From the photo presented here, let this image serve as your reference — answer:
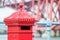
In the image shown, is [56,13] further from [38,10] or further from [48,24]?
[48,24]

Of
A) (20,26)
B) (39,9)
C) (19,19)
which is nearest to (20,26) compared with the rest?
(20,26)

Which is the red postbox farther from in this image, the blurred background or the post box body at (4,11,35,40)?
the blurred background

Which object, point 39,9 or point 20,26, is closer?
point 20,26

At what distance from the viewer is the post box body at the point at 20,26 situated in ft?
9.71

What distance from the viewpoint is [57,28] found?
1438cm

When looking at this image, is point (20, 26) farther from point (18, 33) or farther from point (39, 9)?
point (39, 9)

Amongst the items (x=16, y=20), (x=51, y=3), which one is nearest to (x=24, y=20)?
(x=16, y=20)

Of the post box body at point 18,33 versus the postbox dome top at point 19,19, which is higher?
the postbox dome top at point 19,19

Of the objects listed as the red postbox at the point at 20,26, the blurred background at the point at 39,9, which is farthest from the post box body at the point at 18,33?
the blurred background at the point at 39,9

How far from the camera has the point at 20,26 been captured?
2980 mm

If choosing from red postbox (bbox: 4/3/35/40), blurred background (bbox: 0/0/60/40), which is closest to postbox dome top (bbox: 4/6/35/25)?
red postbox (bbox: 4/3/35/40)

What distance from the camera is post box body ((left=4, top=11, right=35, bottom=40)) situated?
296cm

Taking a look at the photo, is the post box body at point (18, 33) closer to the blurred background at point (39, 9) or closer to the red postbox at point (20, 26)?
the red postbox at point (20, 26)

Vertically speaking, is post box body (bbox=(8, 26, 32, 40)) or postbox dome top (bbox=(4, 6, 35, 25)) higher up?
postbox dome top (bbox=(4, 6, 35, 25))
